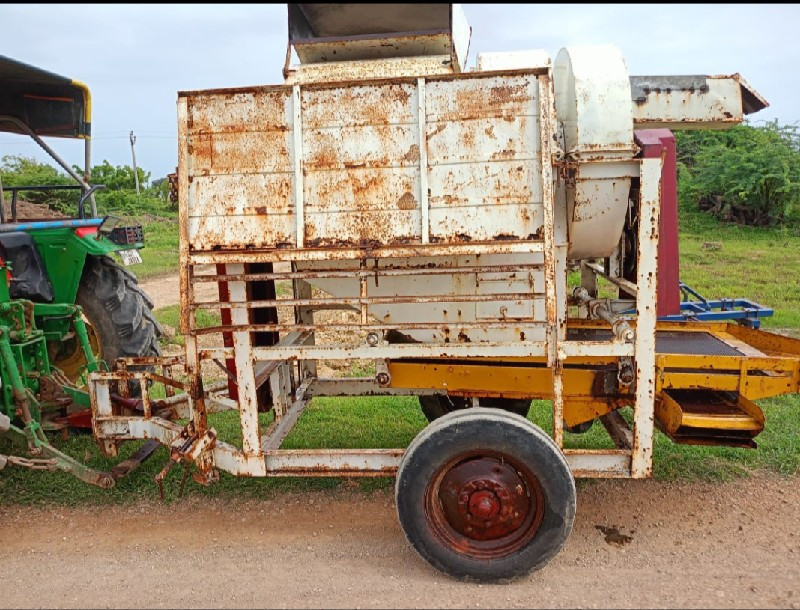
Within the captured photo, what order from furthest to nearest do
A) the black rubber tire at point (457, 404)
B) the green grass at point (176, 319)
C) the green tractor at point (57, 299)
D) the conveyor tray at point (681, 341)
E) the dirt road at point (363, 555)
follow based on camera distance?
1. the green grass at point (176, 319)
2. the black rubber tire at point (457, 404)
3. the green tractor at point (57, 299)
4. the conveyor tray at point (681, 341)
5. the dirt road at point (363, 555)

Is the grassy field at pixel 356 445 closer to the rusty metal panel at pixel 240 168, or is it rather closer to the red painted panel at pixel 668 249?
the red painted panel at pixel 668 249

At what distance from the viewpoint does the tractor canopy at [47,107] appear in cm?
570

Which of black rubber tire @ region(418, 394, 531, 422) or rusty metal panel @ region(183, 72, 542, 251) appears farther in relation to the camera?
black rubber tire @ region(418, 394, 531, 422)

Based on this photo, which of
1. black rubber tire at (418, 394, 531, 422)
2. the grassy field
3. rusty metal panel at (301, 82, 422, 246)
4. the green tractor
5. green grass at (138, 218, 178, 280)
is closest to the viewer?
rusty metal panel at (301, 82, 422, 246)

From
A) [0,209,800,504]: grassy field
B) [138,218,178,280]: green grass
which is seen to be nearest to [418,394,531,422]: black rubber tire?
[0,209,800,504]: grassy field

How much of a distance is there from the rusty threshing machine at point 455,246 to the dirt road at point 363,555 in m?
0.32

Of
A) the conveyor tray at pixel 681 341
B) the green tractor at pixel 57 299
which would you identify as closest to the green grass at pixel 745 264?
the conveyor tray at pixel 681 341

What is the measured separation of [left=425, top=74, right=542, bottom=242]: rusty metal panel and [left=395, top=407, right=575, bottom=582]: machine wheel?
36.7 inches

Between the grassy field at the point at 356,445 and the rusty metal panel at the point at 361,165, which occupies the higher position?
the rusty metal panel at the point at 361,165

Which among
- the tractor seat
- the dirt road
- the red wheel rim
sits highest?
the tractor seat

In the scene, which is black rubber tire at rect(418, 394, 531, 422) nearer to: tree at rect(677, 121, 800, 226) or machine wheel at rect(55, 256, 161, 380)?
machine wheel at rect(55, 256, 161, 380)

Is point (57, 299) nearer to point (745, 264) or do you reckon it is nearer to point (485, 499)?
point (485, 499)

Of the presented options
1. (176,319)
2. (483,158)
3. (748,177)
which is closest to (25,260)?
(483,158)

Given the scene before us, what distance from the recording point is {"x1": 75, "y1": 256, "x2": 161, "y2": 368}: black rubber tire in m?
5.38
